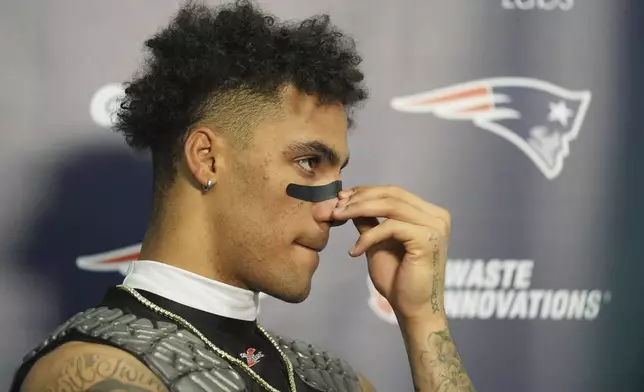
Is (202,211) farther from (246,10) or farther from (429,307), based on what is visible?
(429,307)

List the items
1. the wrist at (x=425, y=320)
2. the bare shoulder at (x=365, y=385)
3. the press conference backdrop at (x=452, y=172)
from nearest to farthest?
1. the wrist at (x=425, y=320)
2. the bare shoulder at (x=365, y=385)
3. the press conference backdrop at (x=452, y=172)

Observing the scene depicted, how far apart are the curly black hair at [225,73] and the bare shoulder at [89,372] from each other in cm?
40

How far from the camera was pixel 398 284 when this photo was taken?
68.6 inches

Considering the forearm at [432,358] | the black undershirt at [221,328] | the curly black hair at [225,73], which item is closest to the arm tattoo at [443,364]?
the forearm at [432,358]

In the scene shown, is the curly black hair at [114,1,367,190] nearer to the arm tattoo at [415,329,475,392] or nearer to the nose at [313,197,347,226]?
the nose at [313,197,347,226]

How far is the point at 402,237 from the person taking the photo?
168cm

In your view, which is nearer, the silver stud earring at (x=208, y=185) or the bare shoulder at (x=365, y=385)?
the silver stud earring at (x=208, y=185)

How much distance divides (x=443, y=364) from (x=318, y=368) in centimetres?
29

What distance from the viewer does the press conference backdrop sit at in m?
2.06

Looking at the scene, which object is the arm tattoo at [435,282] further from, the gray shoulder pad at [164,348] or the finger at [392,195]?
the gray shoulder pad at [164,348]

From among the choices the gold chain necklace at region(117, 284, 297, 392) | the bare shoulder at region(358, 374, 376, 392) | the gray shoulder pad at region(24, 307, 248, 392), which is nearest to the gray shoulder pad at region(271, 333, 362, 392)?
the bare shoulder at region(358, 374, 376, 392)

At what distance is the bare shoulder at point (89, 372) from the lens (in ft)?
4.24

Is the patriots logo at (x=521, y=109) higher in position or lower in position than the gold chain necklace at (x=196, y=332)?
higher

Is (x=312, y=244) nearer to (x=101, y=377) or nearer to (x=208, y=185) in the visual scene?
(x=208, y=185)
